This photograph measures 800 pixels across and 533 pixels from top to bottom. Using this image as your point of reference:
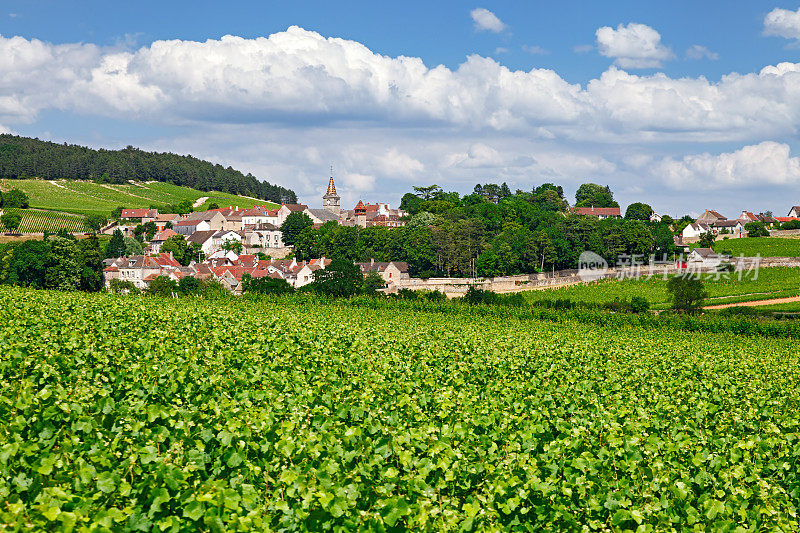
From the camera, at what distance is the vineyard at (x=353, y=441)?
8195 mm

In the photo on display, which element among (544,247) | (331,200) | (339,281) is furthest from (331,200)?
(339,281)

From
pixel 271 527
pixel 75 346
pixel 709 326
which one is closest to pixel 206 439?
pixel 271 527

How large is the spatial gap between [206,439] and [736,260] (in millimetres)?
113384

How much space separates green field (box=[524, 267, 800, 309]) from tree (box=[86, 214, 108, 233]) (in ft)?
306

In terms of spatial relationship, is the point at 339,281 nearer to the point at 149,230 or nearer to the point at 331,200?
the point at 149,230

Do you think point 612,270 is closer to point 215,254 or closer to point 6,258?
point 215,254

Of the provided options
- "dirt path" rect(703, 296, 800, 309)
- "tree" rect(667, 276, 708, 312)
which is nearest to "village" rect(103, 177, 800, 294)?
"dirt path" rect(703, 296, 800, 309)

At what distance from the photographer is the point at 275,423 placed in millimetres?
11312

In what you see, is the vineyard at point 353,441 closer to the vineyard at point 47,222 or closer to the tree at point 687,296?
the tree at point 687,296

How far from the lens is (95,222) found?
465 feet

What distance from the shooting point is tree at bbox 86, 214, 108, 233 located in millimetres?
140125

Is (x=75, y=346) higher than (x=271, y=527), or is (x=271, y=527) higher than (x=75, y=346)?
(x=75, y=346)

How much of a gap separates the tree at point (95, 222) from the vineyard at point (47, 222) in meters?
1.15

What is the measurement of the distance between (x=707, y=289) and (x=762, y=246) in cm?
4261
